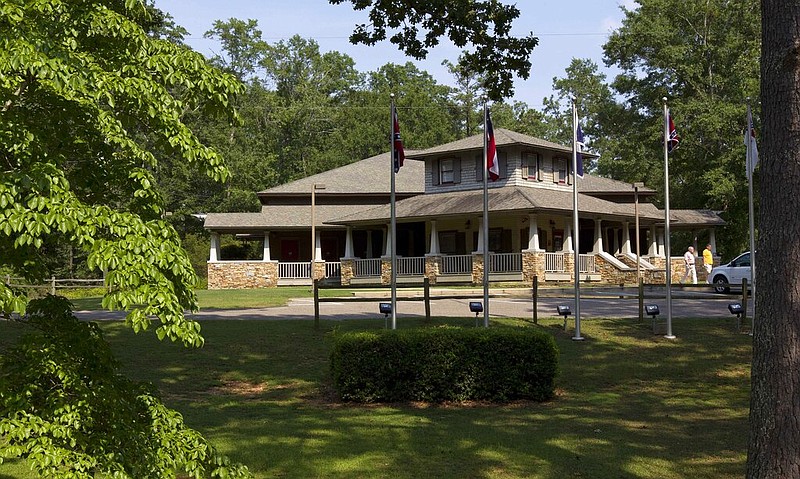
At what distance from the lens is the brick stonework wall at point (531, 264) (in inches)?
1489

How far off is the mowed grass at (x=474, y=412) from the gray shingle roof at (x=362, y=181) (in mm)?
28241

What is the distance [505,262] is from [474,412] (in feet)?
90.2

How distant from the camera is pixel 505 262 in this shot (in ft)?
130

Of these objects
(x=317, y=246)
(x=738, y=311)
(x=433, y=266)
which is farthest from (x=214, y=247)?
(x=738, y=311)

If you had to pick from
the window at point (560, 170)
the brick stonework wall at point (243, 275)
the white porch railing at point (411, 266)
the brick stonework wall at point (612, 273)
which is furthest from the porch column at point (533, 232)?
the brick stonework wall at point (243, 275)

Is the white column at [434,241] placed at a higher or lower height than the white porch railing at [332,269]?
higher

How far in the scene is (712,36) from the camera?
171 feet

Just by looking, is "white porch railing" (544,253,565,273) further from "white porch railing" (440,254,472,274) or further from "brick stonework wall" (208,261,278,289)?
"brick stonework wall" (208,261,278,289)

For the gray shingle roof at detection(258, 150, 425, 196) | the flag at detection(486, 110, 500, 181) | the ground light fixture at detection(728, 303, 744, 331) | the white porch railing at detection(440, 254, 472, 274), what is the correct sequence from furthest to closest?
the gray shingle roof at detection(258, 150, 425, 196) → the white porch railing at detection(440, 254, 472, 274) → the ground light fixture at detection(728, 303, 744, 331) → the flag at detection(486, 110, 500, 181)

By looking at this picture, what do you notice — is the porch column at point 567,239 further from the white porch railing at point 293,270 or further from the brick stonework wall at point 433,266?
the white porch railing at point 293,270

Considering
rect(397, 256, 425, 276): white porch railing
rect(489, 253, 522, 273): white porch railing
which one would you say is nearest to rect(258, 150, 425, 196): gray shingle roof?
rect(397, 256, 425, 276): white porch railing

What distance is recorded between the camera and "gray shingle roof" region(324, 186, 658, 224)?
37.7 metres

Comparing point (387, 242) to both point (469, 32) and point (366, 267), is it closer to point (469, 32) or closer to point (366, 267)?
point (366, 267)

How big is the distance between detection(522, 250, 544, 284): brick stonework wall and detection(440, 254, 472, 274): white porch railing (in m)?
3.28
